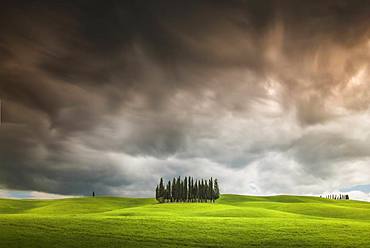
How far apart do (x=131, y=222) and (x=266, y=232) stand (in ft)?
64.6

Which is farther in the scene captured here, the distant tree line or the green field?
the distant tree line

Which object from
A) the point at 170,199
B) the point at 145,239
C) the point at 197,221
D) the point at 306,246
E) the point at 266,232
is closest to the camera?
the point at 306,246

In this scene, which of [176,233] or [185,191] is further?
[185,191]

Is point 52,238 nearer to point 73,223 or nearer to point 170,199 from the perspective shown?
point 73,223

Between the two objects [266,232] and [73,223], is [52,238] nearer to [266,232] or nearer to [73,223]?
[73,223]

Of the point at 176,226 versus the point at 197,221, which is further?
the point at 197,221

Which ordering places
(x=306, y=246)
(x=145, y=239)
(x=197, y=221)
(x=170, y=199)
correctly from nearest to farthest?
1. (x=306, y=246)
2. (x=145, y=239)
3. (x=197, y=221)
4. (x=170, y=199)

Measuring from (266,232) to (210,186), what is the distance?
10879cm

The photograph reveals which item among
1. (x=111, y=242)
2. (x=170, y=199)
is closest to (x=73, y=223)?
(x=111, y=242)

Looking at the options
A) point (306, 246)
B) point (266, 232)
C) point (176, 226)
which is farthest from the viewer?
point (176, 226)

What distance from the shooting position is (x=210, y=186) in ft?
510

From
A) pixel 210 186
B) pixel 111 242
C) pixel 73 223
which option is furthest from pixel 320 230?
pixel 210 186

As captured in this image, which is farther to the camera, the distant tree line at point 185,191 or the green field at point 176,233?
the distant tree line at point 185,191

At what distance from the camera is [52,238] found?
143ft
